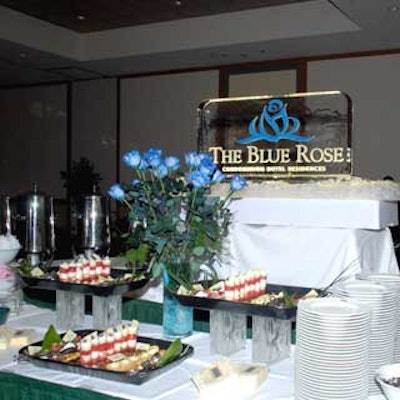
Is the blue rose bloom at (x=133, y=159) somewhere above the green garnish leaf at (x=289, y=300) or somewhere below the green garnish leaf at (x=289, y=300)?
above

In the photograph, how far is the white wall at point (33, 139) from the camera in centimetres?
977

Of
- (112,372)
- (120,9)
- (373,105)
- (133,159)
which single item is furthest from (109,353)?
(373,105)

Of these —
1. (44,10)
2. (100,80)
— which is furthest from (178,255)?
(100,80)

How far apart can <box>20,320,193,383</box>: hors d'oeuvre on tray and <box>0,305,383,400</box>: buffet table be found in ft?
0.06

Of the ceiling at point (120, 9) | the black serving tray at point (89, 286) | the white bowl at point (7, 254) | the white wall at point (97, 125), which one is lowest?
the black serving tray at point (89, 286)

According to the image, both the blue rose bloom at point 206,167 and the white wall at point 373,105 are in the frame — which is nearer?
the blue rose bloom at point 206,167

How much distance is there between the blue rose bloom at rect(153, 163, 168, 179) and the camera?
1536 millimetres

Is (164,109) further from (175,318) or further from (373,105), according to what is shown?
(175,318)

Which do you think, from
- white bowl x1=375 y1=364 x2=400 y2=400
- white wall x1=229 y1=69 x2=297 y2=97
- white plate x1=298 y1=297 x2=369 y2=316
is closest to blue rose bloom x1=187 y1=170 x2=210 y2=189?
white plate x1=298 y1=297 x2=369 y2=316

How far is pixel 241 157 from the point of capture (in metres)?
2.32

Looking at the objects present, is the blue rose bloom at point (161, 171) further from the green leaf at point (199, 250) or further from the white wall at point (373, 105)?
the white wall at point (373, 105)

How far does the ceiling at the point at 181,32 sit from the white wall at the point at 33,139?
1443 millimetres

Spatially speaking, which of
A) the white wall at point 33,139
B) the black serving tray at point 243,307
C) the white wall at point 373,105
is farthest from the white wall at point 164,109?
the black serving tray at point 243,307

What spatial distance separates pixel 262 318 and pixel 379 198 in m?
0.84
